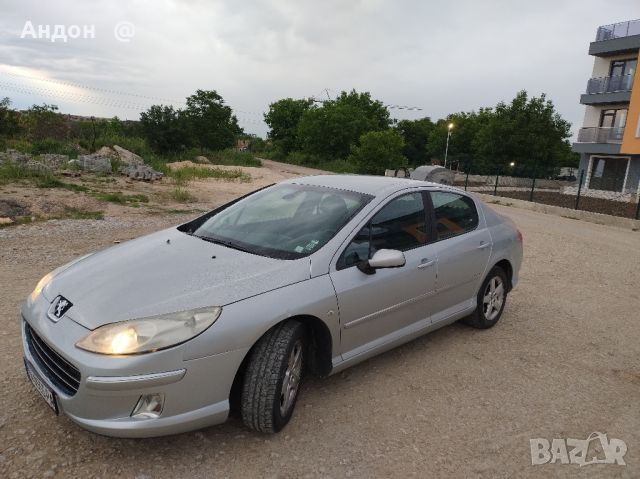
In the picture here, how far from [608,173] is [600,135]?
2.36 metres

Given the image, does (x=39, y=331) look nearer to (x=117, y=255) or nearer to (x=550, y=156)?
(x=117, y=255)

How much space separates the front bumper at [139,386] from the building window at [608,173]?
29606 mm

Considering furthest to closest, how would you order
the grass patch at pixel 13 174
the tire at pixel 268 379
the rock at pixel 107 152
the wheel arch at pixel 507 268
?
the rock at pixel 107 152
the grass patch at pixel 13 174
the wheel arch at pixel 507 268
the tire at pixel 268 379

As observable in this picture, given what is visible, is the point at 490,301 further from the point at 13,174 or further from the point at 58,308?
the point at 13,174

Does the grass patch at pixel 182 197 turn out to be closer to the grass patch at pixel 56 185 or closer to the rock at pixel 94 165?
the grass patch at pixel 56 185

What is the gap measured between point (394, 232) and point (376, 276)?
1.55 ft

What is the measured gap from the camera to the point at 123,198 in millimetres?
12094

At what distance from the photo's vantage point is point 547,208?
18.0 m

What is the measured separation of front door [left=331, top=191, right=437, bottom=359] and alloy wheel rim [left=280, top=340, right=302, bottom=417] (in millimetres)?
339

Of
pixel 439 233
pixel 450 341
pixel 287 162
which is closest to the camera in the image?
pixel 439 233

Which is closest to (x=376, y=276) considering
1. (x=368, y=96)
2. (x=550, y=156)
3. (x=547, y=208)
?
(x=547, y=208)

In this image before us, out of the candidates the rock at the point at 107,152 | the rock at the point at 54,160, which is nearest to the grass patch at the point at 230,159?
the rock at the point at 107,152

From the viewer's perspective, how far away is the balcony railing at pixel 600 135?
1101 inches

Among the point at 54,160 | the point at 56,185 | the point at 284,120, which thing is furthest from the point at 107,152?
the point at 284,120
